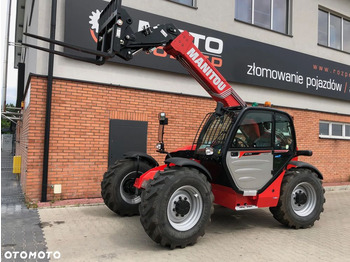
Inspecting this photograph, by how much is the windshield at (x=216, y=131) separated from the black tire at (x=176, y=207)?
0.87 m

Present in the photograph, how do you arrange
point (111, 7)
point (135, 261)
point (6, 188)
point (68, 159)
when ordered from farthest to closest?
point (6, 188), point (68, 159), point (111, 7), point (135, 261)

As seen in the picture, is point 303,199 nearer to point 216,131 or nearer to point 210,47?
point 216,131

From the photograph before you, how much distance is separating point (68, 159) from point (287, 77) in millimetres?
7812

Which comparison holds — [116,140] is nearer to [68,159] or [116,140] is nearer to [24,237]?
[68,159]

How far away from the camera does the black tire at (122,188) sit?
5.72m

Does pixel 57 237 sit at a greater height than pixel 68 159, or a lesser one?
lesser

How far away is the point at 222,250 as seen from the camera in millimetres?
4359

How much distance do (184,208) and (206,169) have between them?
78 cm

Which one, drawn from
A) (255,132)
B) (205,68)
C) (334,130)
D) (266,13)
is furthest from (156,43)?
(334,130)

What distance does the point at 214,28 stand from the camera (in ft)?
29.8

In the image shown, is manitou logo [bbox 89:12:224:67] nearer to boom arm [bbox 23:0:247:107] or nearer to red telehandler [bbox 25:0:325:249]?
boom arm [bbox 23:0:247:107]

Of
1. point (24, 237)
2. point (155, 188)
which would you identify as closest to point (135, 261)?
point (155, 188)

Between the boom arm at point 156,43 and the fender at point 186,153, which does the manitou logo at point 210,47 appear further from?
the fender at point 186,153

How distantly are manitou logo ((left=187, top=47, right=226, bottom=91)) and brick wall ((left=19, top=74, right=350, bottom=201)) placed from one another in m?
2.96
